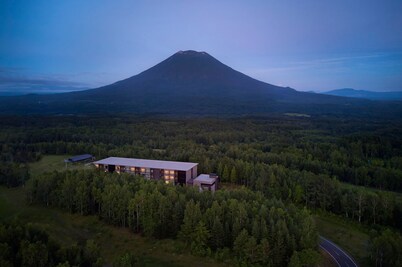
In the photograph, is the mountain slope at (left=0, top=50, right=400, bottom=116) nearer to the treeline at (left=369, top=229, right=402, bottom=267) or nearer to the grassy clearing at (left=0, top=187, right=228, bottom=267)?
the grassy clearing at (left=0, top=187, right=228, bottom=267)

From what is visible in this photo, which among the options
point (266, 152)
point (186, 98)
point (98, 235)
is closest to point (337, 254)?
point (98, 235)

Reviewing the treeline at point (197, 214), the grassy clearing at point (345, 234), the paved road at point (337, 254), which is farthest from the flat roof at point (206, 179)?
the paved road at point (337, 254)

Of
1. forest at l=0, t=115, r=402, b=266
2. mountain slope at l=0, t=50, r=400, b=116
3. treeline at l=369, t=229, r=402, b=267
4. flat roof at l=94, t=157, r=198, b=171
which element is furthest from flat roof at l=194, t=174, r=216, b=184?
mountain slope at l=0, t=50, r=400, b=116

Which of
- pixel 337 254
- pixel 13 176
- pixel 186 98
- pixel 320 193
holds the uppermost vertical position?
pixel 186 98

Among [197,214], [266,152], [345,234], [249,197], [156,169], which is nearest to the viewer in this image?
[197,214]

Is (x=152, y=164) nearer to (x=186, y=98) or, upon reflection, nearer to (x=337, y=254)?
(x=337, y=254)

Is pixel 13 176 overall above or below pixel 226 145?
above
